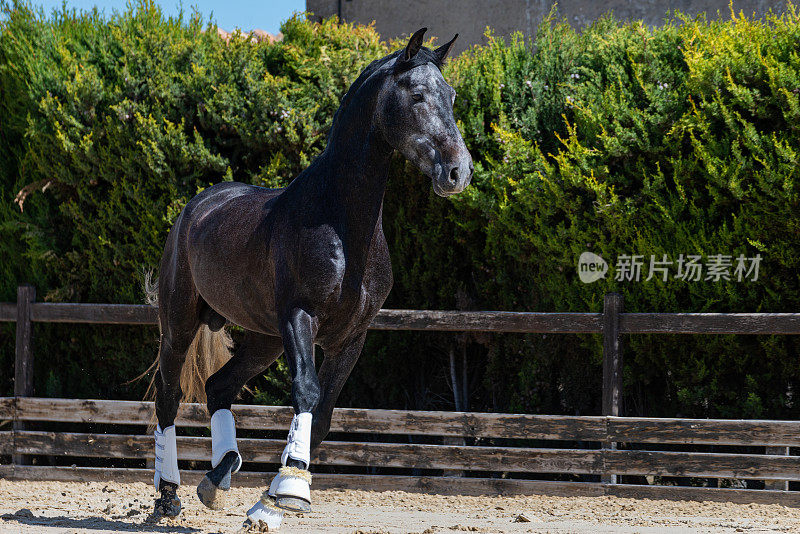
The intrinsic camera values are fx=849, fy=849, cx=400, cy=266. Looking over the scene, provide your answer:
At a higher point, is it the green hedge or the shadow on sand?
the green hedge

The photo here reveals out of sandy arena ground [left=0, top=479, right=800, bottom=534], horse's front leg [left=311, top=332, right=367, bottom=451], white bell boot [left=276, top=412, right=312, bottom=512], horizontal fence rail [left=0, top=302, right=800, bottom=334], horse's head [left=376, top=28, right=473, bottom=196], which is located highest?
horse's head [left=376, top=28, right=473, bottom=196]

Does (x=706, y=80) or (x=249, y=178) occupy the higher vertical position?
(x=706, y=80)

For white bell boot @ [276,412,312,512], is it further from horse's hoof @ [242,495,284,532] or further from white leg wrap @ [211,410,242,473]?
white leg wrap @ [211,410,242,473]

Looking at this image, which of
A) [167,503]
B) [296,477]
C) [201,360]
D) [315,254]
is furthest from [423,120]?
[167,503]

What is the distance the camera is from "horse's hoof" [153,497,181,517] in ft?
16.0

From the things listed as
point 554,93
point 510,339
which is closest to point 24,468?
point 510,339

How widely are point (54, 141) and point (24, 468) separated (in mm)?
2799

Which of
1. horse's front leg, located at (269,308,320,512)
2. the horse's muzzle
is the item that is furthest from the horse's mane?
horse's front leg, located at (269,308,320,512)

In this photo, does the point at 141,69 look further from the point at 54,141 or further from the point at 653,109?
the point at 653,109

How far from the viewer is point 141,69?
7.48 metres

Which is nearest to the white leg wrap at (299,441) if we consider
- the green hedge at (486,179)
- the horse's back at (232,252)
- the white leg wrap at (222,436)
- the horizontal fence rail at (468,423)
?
the horse's back at (232,252)

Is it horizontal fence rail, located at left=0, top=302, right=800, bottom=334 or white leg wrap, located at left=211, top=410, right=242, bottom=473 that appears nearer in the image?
white leg wrap, located at left=211, top=410, right=242, bottom=473

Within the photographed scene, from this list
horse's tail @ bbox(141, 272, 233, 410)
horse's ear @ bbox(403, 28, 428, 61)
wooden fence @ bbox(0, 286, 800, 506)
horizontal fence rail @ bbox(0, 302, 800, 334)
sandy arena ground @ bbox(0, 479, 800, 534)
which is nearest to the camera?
horse's ear @ bbox(403, 28, 428, 61)

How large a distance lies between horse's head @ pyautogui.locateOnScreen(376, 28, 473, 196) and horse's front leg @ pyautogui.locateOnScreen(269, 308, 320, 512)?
0.88 m
